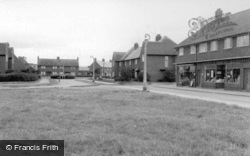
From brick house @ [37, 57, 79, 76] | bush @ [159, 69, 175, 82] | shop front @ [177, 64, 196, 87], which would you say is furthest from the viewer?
brick house @ [37, 57, 79, 76]

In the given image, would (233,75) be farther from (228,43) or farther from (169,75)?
(169,75)

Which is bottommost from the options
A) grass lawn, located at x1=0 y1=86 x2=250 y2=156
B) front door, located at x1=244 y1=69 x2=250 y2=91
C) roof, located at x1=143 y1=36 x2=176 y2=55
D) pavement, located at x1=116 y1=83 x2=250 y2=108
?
pavement, located at x1=116 y1=83 x2=250 y2=108

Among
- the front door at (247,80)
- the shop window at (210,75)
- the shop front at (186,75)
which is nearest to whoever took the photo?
the front door at (247,80)

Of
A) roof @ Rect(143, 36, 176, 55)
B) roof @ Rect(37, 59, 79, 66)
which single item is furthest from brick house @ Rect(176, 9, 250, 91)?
roof @ Rect(37, 59, 79, 66)

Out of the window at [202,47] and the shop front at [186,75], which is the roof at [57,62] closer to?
the shop front at [186,75]

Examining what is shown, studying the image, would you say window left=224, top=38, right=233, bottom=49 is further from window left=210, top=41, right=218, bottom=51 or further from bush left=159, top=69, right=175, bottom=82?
bush left=159, top=69, right=175, bottom=82

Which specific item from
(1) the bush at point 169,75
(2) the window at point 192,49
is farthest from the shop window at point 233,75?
(1) the bush at point 169,75

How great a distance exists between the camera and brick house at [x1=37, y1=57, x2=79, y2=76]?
381 ft

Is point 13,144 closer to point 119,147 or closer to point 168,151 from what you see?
point 119,147

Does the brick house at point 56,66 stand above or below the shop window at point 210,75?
above

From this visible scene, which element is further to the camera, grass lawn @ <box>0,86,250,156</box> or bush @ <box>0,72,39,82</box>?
bush @ <box>0,72,39,82</box>

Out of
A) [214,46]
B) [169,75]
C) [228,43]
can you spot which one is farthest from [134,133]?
[169,75]

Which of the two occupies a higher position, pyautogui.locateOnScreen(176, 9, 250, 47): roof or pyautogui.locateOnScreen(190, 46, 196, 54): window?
pyautogui.locateOnScreen(176, 9, 250, 47): roof

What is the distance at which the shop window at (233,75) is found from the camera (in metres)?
26.1
